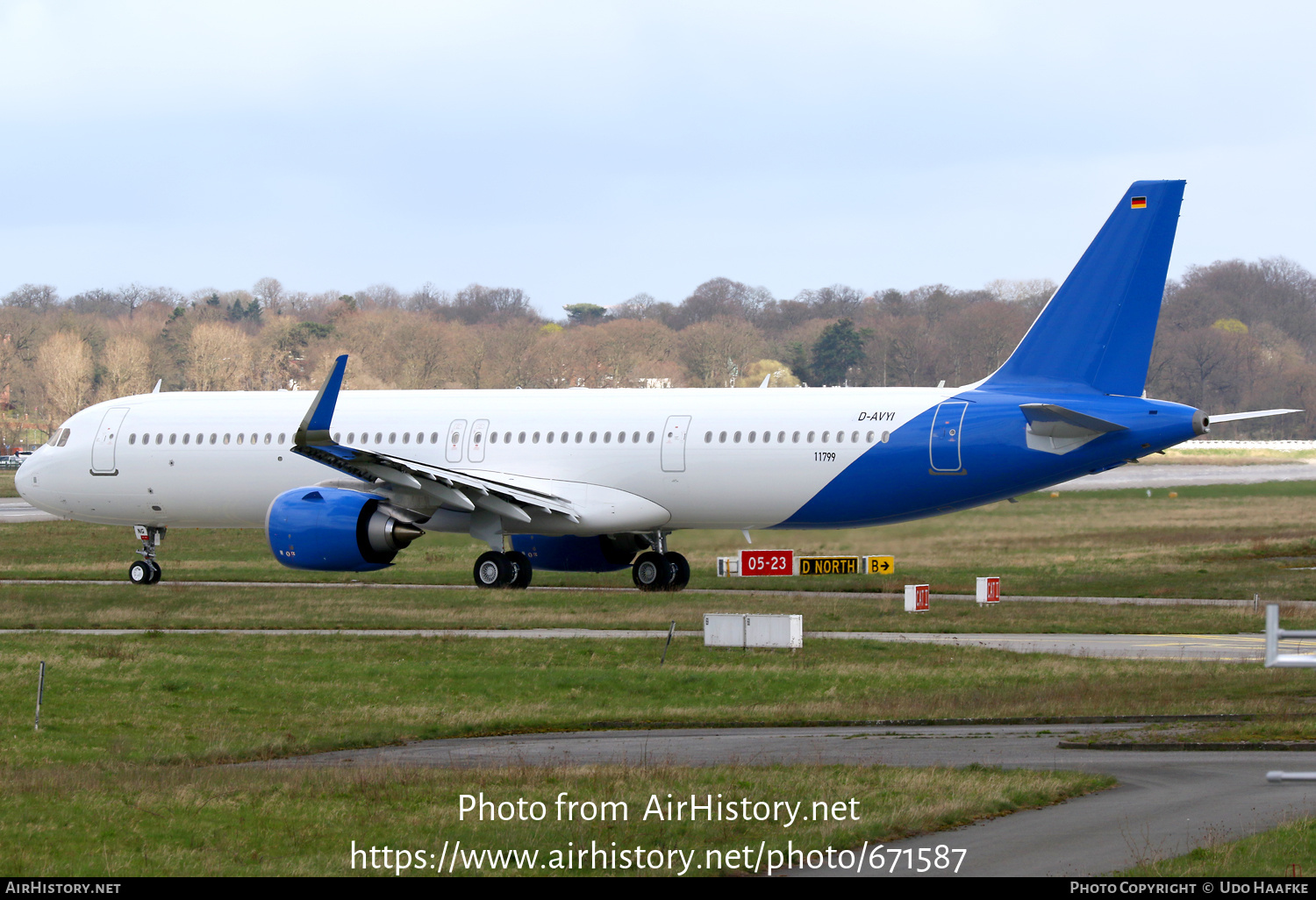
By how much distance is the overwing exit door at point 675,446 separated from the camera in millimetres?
34406

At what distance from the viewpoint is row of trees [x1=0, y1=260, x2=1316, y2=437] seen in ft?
323

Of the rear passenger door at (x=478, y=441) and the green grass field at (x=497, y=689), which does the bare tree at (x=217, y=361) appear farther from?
the rear passenger door at (x=478, y=441)

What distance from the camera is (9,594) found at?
36.6 metres

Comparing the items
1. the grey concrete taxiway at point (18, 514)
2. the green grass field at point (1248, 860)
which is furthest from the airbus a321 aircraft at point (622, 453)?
the grey concrete taxiway at point (18, 514)

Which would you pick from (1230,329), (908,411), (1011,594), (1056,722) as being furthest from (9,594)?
(1230,329)

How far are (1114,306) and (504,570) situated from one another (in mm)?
14919

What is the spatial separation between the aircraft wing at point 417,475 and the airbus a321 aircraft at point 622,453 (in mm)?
65

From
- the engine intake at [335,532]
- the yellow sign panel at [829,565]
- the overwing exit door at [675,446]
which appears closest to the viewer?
the engine intake at [335,532]

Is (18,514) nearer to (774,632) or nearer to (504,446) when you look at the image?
(504,446)

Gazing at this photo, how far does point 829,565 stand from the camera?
40.5 m

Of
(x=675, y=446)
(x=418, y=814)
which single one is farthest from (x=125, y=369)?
(x=418, y=814)

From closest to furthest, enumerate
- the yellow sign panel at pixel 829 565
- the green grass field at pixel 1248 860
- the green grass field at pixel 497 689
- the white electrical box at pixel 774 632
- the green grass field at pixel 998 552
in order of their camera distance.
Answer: the green grass field at pixel 1248 860, the green grass field at pixel 497 689, the white electrical box at pixel 774 632, the green grass field at pixel 998 552, the yellow sign panel at pixel 829 565

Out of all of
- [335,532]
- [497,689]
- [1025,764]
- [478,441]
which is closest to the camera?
[1025,764]
